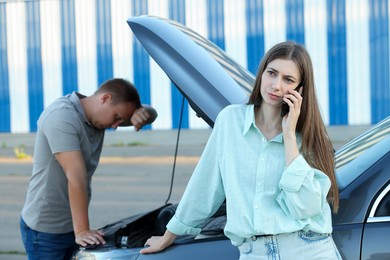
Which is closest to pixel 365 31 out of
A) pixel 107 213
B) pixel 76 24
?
pixel 76 24

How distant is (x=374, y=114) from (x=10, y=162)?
7.45 m

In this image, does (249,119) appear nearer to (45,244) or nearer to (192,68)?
(192,68)

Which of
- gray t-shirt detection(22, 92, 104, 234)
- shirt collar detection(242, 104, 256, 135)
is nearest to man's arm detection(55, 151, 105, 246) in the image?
gray t-shirt detection(22, 92, 104, 234)

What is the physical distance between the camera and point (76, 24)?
1628 cm

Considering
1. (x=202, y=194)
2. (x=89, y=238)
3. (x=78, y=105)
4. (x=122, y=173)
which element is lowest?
(x=122, y=173)

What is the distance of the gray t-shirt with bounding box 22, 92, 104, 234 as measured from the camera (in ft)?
10.8

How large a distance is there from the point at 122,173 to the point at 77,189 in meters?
8.01

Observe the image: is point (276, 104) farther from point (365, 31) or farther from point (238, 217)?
point (365, 31)

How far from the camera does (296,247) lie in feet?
7.42

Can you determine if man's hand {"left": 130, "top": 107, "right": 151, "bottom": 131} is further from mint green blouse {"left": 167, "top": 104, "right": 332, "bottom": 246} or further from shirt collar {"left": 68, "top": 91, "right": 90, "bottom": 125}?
mint green blouse {"left": 167, "top": 104, "right": 332, "bottom": 246}

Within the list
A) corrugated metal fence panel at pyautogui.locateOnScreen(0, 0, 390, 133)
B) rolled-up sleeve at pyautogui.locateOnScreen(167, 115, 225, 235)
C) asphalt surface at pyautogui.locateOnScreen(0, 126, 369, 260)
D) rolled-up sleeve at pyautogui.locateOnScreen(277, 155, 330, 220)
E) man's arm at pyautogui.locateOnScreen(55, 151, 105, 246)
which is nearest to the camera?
rolled-up sleeve at pyautogui.locateOnScreen(277, 155, 330, 220)

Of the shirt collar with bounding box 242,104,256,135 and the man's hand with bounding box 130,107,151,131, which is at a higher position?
the shirt collar with bounding box 242,104,256,135

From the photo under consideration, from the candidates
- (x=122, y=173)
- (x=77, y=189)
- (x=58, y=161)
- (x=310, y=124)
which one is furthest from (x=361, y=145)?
(x=122, y=173)

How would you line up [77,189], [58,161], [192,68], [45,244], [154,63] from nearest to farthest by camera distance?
1. [192,68]
2. [77,189]
3. [58,161]
4. [45,244]
5. [154,63]
